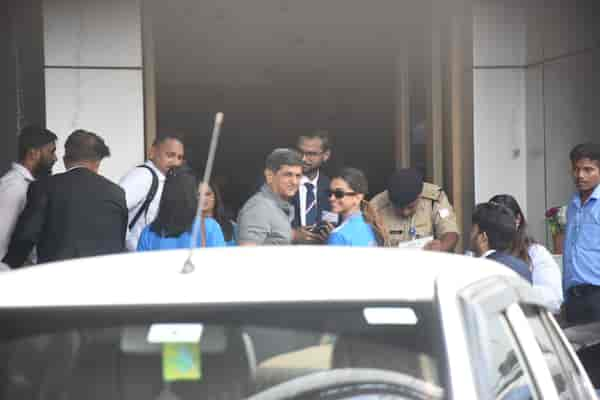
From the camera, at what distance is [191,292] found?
2.85 m

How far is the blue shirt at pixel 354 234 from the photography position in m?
7.13

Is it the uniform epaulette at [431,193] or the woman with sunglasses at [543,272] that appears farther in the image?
the uniform epaulette at [431,193]

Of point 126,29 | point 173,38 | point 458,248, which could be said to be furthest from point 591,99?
point 173,38

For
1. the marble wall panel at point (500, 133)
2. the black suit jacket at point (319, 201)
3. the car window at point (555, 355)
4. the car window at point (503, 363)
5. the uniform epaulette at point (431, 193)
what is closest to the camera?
the car window at point (503, 363)

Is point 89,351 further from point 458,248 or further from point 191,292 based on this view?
point 458,248

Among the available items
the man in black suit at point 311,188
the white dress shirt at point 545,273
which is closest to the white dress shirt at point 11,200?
the man in black suit at point 311,188

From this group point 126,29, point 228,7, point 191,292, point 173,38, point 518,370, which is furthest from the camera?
point 173,38

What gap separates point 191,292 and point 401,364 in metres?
0.54

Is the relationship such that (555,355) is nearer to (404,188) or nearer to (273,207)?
(273,207)

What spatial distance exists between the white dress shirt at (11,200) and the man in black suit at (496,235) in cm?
283

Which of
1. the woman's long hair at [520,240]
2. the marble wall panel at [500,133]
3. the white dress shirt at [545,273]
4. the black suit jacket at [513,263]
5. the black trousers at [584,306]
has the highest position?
the marble wall panel at [500,133]

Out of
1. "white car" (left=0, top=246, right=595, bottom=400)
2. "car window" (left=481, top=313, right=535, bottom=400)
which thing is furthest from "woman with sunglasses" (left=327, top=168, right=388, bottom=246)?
"white car" (left=0, top=246, right=595, bottom=400)

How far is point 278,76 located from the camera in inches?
798

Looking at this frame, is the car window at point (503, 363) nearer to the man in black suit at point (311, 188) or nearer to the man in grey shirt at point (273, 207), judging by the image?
the man in grey shirt at point (273, 207)
